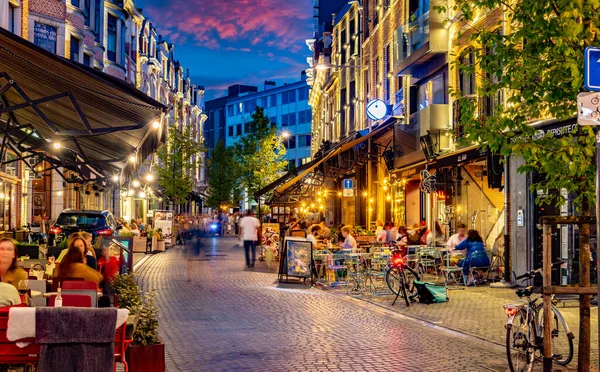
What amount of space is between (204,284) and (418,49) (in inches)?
412

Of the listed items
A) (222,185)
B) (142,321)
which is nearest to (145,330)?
(142,321)

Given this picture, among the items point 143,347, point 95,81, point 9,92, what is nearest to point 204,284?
point 9,92

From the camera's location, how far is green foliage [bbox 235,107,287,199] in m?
62.8

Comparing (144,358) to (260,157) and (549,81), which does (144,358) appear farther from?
(260,157)

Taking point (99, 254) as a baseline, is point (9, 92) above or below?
above

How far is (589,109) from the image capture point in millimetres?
6973

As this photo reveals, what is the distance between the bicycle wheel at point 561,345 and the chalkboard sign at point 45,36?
1089 inches

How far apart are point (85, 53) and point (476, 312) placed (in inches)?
1142

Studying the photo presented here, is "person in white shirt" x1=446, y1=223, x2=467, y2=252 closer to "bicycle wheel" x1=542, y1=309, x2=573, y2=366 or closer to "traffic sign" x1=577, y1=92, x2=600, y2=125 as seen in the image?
"bicycle wheel" x1=542, y1=309, x2=573, y2=366

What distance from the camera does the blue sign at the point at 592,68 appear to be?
22.8 ft

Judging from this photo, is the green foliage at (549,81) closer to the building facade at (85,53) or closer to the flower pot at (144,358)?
the flower pot at (144,358)

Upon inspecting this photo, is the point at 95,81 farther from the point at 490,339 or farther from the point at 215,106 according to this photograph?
the point at 215,106

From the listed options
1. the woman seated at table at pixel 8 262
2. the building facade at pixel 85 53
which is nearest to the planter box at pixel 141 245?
the building facade at pixel 85 53

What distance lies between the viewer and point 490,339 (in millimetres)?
11328
